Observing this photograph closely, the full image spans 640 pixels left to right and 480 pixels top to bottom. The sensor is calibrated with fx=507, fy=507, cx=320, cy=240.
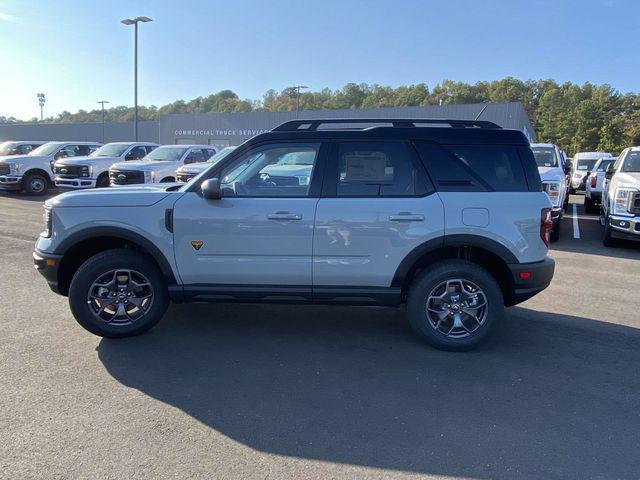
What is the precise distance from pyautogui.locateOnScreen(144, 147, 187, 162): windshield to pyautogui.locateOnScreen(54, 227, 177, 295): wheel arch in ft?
38.5

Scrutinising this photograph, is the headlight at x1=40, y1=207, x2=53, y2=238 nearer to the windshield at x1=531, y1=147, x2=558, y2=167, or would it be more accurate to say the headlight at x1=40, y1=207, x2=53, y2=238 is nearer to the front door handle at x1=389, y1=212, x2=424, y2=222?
the front door handle at x1=389, y1=212, x2=424, y2=222

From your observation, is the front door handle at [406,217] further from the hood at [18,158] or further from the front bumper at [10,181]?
the hood at [18,158]

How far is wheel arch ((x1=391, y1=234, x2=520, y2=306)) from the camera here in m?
4.38

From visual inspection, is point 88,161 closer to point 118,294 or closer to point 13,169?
point 13,169

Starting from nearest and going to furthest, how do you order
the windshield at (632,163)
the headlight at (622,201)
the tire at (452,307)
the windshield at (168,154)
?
the tire at (452,307), the headlight at (622,201), the windshield at (632,163), the windshield at (168,154)

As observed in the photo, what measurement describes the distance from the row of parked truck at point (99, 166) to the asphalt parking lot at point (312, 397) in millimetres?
9965

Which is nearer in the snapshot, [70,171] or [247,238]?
[247,238]

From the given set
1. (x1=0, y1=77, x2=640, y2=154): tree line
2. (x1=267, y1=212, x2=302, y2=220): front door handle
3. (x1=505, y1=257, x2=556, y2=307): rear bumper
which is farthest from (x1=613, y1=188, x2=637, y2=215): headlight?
(x1=0, y1=77, x2=640, y2=154): tree line

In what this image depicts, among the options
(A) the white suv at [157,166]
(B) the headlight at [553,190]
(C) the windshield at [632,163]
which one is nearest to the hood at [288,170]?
(B) the headlight at [553,190]

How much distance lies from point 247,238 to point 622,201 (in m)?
7.91

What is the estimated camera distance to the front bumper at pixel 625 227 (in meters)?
9.10

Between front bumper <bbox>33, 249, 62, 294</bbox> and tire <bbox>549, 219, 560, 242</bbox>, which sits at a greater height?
front bumper <bbox>33, 249, 62, 294</bbox>

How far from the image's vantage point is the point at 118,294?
4.62 metres

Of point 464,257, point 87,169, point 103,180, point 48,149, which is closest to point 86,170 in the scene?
point 87,169
